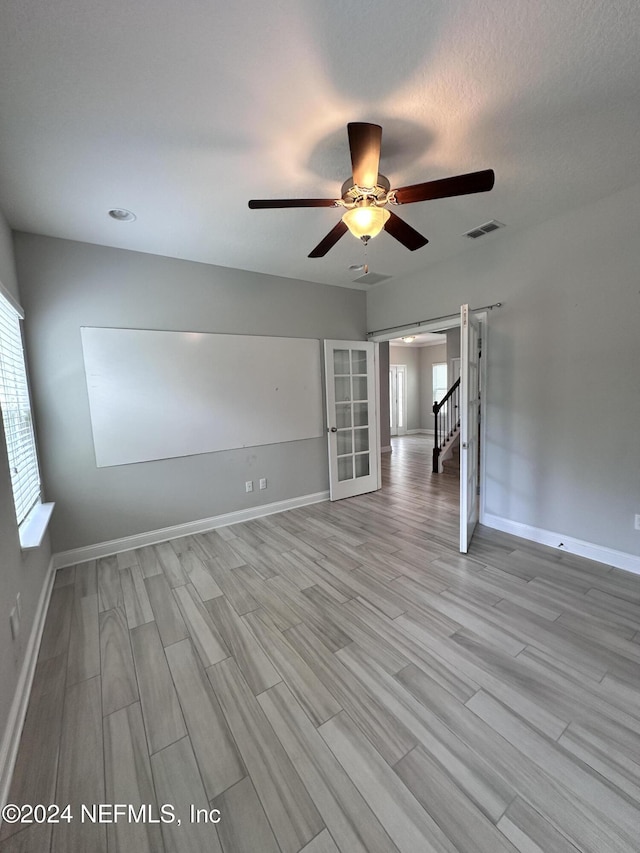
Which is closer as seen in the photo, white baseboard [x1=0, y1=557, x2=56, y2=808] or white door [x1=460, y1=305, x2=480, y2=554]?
white baseboard [x1=0, y1=557, x2=56, y2=808]

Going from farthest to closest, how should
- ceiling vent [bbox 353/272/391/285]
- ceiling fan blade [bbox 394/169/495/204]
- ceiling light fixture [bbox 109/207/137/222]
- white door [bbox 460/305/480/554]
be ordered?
ceiling vent [bbox 353/272/391/285], white door [bbox 460/305/480/554], ceiling light fixture [bbox 109/207/137/222], ceiling fan blade [bbox 394/169/495/204]

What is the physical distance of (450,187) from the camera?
159 centimetres

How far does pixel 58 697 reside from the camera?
162 cm

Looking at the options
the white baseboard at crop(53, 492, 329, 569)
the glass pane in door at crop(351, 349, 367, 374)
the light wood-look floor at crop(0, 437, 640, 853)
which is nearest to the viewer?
the light wood-look floor at crop(0, 437, 640, 853)

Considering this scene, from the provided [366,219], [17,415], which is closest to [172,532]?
[17,415]

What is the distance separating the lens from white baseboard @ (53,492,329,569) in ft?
9.56

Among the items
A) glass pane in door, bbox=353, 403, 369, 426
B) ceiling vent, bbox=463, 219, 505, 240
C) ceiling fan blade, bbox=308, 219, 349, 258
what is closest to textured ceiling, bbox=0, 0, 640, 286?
ceiling vent, bbox=463, 219, 505, 240

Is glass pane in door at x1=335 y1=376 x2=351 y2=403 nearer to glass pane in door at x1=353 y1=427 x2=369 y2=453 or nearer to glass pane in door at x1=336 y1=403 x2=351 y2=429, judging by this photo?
glass pane in door at x1=336 y1=403 x2=351 y2=429

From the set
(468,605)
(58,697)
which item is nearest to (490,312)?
(468,605)

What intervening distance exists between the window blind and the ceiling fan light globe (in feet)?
7.13

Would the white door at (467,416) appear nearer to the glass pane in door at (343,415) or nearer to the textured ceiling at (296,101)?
the textured ceiling at (296,101)

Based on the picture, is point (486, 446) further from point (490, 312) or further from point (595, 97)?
point (595, 97)

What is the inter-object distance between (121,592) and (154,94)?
299 cm

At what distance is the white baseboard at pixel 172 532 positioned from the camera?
9.56 ft
